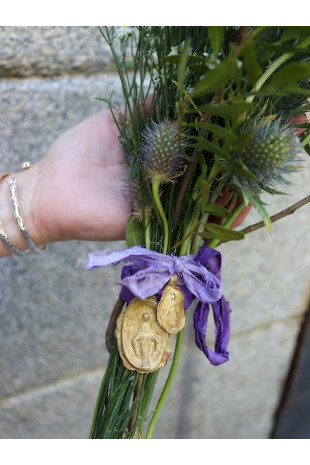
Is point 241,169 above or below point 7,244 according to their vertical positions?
above

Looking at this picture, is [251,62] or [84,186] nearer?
[251,62]

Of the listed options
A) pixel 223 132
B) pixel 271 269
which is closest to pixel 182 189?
pixel 223 132

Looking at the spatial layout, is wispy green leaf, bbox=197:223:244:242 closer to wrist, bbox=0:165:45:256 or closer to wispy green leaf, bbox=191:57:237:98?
wispy green leaf, bbox=191:57:237:98

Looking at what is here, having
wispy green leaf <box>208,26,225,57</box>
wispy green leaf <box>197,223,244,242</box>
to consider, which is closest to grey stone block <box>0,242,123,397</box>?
wispy green leaf <box>197,223,244,242</box>

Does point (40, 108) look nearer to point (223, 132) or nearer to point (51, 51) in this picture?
point (51, 51)

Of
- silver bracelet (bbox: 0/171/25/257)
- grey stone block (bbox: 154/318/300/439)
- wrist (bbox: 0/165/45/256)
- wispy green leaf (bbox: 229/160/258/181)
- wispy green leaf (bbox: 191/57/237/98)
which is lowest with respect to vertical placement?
grey stone block (bbox: 154/318/300/439)

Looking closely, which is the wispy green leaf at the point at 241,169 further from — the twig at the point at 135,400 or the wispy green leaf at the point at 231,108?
the twig at the point at 135,400
